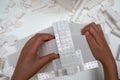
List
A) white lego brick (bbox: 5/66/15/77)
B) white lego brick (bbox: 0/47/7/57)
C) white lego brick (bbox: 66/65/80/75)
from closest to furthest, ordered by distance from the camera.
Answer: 1. white lego brick (bbox: 66/65/80/75)
2. white lego brick (bbox: 5/66/15/77)
3. white lego brick (bbox: 0/47/7/57)

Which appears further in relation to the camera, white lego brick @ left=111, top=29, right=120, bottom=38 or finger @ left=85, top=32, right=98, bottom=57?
white lego brick @ left=111, top=29, right=120, bottom=38

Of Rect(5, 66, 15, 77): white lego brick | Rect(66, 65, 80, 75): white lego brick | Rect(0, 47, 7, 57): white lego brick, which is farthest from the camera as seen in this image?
Rect(0, 47, 7, 57): white lego brick

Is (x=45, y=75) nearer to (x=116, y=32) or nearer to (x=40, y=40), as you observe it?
(x=40, y=40)

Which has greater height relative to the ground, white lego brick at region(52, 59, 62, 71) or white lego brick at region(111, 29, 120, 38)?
white lego brick at region(111, 29, 120, 38)

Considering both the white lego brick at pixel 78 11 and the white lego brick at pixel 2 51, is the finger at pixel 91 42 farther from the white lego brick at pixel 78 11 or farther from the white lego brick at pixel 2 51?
the white lego brick at pixel 2 51

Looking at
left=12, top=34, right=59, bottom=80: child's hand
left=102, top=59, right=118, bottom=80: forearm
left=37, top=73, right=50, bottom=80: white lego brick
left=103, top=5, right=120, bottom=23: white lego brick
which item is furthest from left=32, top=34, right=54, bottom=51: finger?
left=103, top=5, right=120, bottom=23: white lego brick

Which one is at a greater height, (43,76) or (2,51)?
(2,51)

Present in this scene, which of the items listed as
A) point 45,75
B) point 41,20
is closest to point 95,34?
point 45,75

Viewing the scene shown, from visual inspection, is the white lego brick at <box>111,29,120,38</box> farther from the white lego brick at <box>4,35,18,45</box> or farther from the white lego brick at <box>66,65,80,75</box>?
the white lego brick at <box>4,35,18,45</box>

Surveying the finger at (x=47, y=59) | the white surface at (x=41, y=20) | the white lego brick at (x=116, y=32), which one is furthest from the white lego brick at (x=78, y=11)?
the finger at (x=47, y=59)

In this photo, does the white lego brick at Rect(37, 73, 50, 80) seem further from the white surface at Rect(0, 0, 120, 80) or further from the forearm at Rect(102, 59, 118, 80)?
the white surface at Rect(0, 0, 120, 80)

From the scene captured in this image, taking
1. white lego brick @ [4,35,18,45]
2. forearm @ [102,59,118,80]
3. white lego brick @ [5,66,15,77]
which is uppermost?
white lego brick @ [4,35,18,45]

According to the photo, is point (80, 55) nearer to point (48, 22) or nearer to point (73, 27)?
point (73, 27)

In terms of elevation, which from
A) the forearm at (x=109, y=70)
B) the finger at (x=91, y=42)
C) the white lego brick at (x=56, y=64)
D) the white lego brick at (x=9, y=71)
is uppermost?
the finger at (x=91, y=42)
